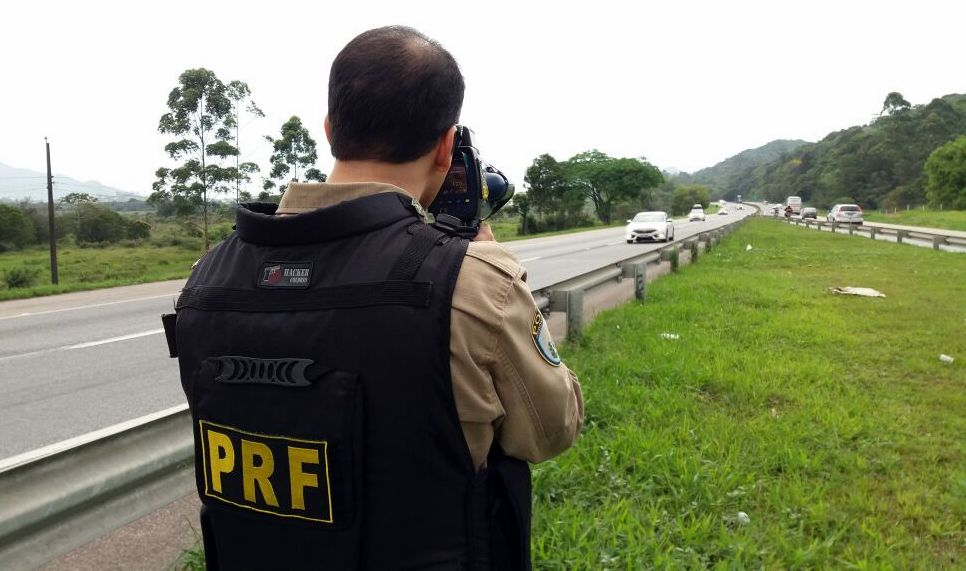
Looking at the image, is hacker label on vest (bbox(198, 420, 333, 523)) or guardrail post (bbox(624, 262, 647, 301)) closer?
hacker label on vest (bbox(198, 420, 333, 523))

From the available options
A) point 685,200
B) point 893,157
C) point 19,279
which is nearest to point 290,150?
point 19,279

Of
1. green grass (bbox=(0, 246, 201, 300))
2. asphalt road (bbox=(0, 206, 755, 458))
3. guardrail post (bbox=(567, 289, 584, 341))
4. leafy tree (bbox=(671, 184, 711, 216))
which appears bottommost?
green grass (bbox=(0, 246, 201, 300))

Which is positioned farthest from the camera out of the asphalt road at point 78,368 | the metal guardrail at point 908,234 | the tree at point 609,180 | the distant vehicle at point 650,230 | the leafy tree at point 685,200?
the leafy tree at point 685,200

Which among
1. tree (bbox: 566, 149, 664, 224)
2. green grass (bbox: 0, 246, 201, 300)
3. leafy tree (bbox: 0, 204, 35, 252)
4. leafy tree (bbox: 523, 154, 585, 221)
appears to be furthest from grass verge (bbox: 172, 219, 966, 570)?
tree (bbox: 566, 149, 664, 224)

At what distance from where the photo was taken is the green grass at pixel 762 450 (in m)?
2.65

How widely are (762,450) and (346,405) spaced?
3048 mm

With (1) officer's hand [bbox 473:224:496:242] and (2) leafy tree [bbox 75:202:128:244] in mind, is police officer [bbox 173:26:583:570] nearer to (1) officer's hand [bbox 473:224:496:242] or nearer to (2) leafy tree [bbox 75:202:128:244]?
(1) officer's hand [bbox 473:224:496:242]

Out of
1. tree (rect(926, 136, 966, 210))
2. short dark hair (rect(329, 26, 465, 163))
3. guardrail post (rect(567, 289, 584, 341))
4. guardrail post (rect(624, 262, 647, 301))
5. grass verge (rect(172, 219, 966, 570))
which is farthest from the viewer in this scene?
tree (rect(926, 136, 966, 210))

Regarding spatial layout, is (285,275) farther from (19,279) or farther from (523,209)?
(523,209)

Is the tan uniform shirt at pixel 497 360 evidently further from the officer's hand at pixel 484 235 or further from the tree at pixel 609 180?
the tree at pixel 609 180

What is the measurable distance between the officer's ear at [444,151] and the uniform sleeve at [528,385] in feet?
1.01

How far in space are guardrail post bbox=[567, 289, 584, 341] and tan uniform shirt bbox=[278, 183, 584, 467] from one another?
4.31 m

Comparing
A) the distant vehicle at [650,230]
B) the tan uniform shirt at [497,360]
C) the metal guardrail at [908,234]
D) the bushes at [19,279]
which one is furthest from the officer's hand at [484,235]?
the distant vehicle at [650,230]

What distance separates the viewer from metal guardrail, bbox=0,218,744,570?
1289 mm
